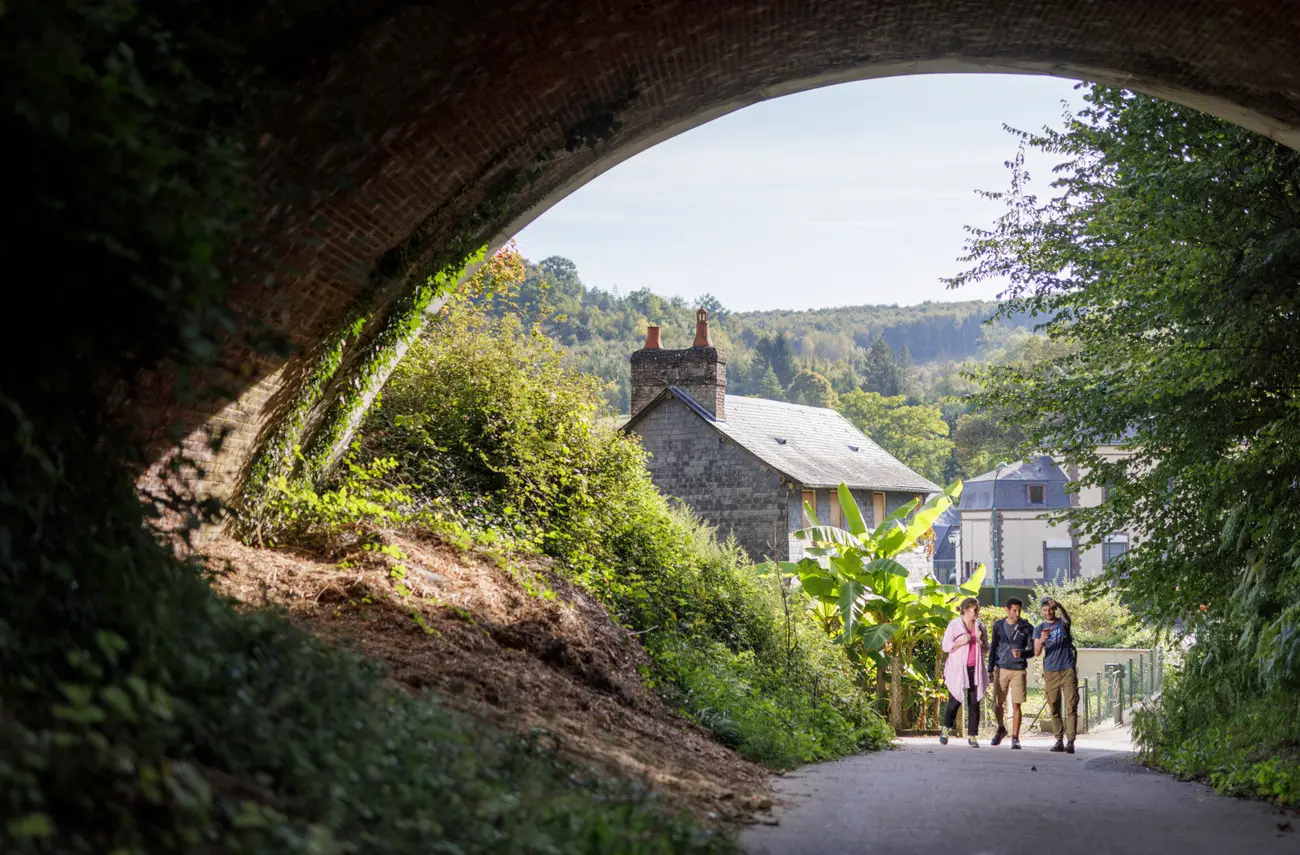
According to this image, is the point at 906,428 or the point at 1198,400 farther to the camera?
the point at 906,428

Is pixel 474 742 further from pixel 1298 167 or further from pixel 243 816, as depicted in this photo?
pixel 1298 167

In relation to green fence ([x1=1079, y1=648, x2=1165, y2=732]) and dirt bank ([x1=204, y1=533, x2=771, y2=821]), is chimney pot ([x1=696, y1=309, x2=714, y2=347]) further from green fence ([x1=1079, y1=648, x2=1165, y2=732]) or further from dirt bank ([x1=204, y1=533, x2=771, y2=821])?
dirt bank ([x1=204, y1=533, x2=771, y2=821])

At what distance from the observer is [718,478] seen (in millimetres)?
36625

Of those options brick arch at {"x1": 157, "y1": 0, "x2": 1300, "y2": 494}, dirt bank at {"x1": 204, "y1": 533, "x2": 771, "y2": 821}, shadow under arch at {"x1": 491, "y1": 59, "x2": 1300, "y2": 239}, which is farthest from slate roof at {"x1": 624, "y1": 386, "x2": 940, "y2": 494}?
brick arch at {"x1": 157, "y1": 0, "x2": 1300, "y2": 494}

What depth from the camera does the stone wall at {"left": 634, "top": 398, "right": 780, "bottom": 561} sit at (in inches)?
1409

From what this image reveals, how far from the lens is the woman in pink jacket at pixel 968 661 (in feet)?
49.5

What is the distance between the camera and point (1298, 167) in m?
11.1

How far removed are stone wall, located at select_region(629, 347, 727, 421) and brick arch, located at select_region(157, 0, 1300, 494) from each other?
2594 centimetres

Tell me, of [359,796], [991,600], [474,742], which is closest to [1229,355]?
[474,742]

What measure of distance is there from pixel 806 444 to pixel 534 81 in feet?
111

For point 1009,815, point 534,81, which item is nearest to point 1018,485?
point 1009,815

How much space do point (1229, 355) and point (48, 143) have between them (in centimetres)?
1025

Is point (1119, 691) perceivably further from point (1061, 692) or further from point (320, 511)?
point (320, 511)

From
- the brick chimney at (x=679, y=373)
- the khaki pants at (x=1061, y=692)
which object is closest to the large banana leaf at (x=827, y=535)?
the khaki pants at (x=1061, y=692)
